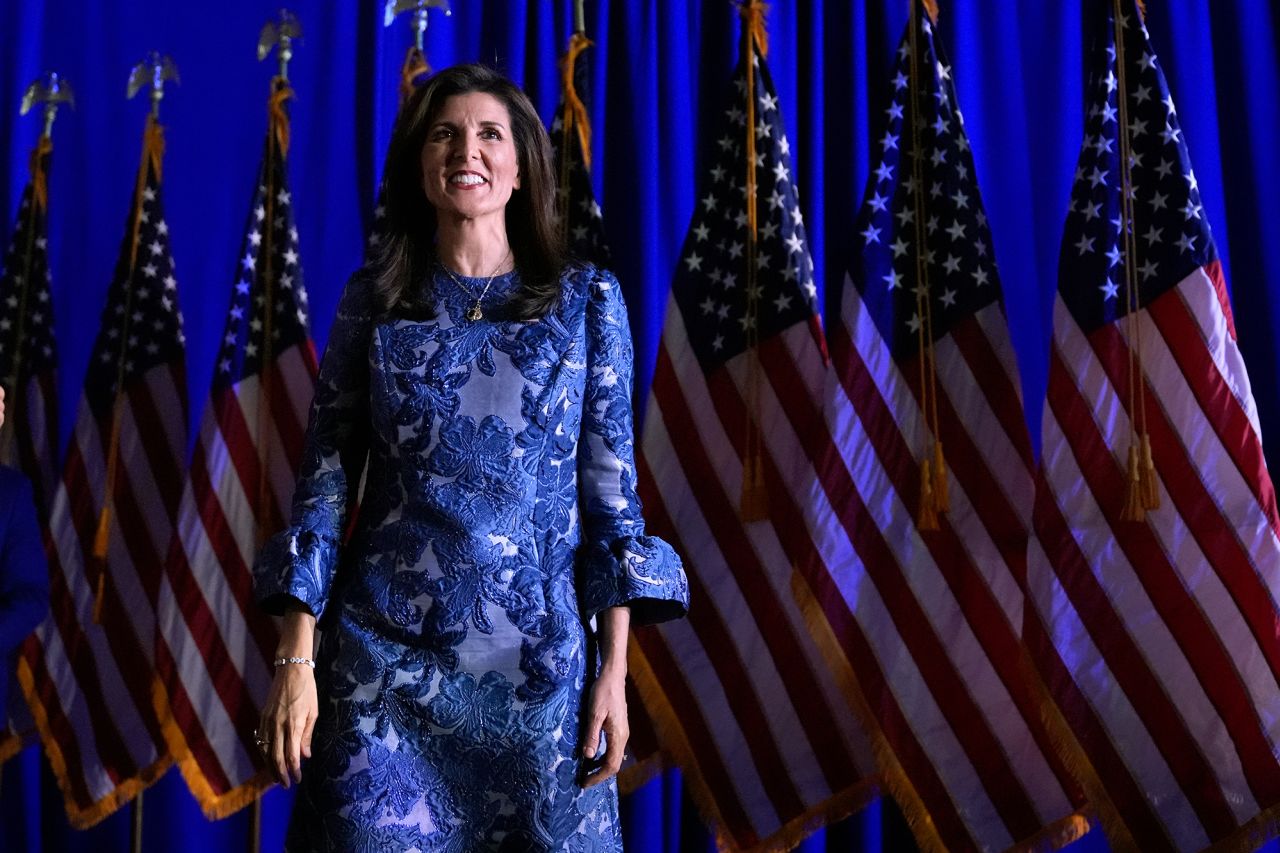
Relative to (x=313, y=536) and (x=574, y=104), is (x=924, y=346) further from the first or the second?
(x=313, y=536)

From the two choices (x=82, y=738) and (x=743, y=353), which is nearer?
(x=743, y=353)

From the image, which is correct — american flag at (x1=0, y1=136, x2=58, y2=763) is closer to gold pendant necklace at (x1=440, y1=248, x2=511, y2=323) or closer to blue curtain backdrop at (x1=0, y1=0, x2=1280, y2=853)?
blue curtain backdrop at (x1=0, y1=0, x2=1280, y2=853)

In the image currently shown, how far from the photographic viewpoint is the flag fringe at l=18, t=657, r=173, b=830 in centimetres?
354

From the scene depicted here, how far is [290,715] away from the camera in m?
1.54

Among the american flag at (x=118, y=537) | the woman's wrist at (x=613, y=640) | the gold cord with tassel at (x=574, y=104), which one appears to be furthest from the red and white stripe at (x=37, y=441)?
the woman's wrist at (x=613, y=640)

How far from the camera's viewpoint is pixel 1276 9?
3229 millimetres

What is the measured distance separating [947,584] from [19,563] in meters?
2.25

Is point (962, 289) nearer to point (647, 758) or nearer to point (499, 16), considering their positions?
point (647, 758)

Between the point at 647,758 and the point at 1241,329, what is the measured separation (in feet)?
5.83

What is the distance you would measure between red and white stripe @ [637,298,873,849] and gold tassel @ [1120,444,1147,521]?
26.8 inches

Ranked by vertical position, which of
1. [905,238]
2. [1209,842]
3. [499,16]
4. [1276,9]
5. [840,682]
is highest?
[499,16]

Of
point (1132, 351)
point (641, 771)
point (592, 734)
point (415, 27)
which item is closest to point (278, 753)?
point (592, 734)

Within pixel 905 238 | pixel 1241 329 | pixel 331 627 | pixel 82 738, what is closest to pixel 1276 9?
pixel 1241 329

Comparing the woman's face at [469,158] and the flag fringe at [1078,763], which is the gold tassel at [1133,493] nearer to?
the flag fringe at [1078,763]
